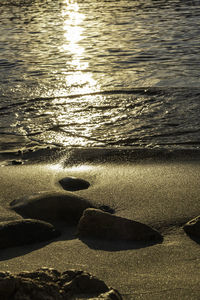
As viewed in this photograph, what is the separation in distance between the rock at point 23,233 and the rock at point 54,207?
23 cm

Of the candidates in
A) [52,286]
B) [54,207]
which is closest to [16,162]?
[54,207]

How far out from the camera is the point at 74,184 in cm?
307

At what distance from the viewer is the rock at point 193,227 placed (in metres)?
2.31

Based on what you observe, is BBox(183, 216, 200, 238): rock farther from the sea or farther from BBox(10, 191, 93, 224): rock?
the sea

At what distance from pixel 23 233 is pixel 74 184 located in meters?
0.86

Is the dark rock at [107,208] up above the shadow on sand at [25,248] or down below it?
below

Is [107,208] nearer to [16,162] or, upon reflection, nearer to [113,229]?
[113,229]

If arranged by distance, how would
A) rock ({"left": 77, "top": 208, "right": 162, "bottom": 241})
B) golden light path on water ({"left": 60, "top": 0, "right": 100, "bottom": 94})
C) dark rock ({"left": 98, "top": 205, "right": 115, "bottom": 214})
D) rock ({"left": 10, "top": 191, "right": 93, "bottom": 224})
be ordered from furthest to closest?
golden light path on water ({"left": 60, "top": 0, "right": 100, "bottom": 94}), dark rock ({"left": 98, "top": 205, "right": 115, "bottom": 214}), rock ({"left": 10, "top": 191, "right": 93, "bottom": 224}), rock ({"left": 77, "top": 208, "right": 162, "bottom": 241})

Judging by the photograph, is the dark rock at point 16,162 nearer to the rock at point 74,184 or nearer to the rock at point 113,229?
the rock at point 74,184

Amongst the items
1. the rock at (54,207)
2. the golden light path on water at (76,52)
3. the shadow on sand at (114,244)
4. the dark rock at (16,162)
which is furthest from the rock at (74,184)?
the golden light path on water at (76,52)

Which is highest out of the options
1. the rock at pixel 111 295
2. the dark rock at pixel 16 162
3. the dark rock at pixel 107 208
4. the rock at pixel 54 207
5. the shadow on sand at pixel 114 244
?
the rock at pixel 111 295

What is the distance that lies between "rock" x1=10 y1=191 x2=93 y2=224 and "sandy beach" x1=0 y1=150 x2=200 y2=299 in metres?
0.08

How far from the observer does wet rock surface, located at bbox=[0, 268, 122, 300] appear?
1517 millimetres

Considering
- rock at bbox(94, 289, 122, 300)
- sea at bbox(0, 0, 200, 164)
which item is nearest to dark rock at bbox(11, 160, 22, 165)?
sea at bbox(0, 0, 200, 164)
